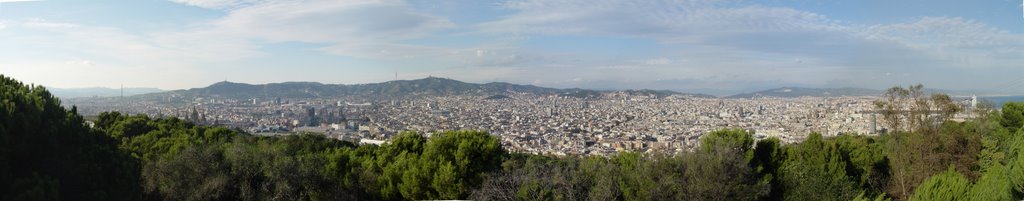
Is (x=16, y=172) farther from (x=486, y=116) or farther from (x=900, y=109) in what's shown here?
(x=486, y=116)

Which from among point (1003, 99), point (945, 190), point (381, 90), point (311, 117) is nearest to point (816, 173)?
point (945, 190)

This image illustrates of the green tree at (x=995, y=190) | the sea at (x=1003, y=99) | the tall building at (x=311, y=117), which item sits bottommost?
the tall building at (x=311, y=117)

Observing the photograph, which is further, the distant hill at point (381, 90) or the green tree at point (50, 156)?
the distant hill at point (381, 90)

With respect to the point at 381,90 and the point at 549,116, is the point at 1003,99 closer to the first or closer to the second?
the point at 549,116

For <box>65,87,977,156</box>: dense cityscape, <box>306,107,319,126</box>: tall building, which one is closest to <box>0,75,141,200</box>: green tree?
<box>65,87,977,156</box>: dense cityscape

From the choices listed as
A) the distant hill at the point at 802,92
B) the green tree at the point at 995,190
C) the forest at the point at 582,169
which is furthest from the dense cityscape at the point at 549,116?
the green tree at the point at 995,190

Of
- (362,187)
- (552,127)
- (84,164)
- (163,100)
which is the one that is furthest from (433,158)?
(163,100)

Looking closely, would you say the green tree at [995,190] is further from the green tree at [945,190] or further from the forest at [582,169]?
the forest at [582,169]

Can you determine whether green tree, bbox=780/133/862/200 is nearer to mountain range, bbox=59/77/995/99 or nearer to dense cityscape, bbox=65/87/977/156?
dense cityscape, bbox=65/87/977/156
